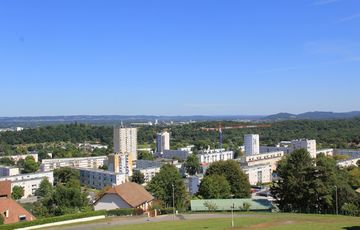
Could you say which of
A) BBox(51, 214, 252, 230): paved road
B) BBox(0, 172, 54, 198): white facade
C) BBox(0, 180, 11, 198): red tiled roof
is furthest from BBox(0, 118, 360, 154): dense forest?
BBox(0, 180, 11, 198): red tiled roof

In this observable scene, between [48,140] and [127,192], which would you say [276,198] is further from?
[48,140]

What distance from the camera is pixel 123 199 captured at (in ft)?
139

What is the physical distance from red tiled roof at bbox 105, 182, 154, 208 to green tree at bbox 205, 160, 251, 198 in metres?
9.84

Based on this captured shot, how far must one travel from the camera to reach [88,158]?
381ft

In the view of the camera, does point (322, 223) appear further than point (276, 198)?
No

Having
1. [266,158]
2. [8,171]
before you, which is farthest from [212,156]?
[8,171]

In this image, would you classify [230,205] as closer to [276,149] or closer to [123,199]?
[123,199]

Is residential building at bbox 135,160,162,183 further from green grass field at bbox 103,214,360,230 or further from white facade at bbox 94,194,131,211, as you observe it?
green grass field at bbox 103,214,360,230

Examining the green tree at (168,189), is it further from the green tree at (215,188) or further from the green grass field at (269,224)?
the green grass field at (269,224)

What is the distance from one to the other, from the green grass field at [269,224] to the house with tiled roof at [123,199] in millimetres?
8923

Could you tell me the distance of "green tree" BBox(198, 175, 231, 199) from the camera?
156ft

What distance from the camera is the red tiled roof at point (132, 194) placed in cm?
4253

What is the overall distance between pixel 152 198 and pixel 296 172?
45.6ft

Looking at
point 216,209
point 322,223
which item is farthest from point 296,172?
point 322,223
